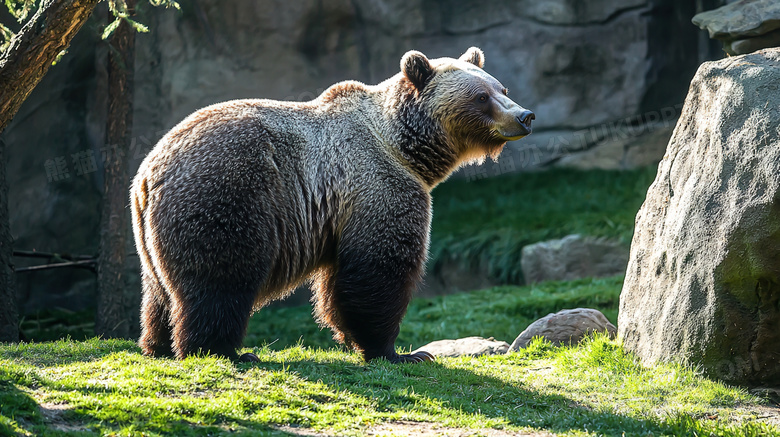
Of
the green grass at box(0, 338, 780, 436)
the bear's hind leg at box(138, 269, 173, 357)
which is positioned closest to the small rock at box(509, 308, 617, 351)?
the green grass at box(0, 338, 780, 436)

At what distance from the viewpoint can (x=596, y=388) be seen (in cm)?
574

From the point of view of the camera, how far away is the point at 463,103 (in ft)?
21.7

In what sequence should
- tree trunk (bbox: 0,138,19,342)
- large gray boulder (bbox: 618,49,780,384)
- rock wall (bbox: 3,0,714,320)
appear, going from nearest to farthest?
1. large gray boulder (bbox: 618,49,780,384)
2. tree trunk (bbox: 0,138,19,342)
3. rock wall (bbox: 3,0,714,320)

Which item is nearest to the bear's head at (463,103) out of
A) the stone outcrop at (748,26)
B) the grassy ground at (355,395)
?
the grassy ground at (355,395)

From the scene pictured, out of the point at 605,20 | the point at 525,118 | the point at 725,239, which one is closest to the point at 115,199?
Result: the point at 525,118

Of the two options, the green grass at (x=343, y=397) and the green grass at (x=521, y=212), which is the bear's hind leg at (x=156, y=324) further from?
the green grass at (x=521, y=212)

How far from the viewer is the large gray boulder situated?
526cm

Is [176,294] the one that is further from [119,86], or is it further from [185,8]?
[185,8]

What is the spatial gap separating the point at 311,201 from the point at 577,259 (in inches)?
295

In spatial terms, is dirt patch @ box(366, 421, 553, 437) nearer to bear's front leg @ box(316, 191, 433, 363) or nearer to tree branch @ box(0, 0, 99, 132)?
bear's front leg @ box(316, 191, 433, 363)

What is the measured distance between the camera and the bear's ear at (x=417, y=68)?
21.7ft

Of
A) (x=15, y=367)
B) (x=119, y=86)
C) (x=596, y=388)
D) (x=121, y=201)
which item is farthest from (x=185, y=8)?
(x=596, y=388)

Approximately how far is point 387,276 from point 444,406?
4.56ft

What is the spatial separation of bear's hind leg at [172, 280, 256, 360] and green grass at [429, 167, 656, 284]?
8.09 metres
